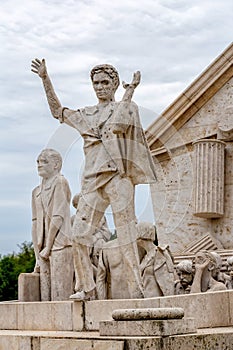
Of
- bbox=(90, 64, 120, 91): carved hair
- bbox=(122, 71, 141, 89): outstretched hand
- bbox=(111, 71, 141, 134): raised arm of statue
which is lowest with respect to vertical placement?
bbox=(111, 71, 141, 134): raised arm of statue

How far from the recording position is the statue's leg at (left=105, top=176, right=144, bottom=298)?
1120cm

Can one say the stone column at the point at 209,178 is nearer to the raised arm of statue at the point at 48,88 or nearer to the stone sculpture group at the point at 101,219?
the stone sculpture group at the point at 101,219

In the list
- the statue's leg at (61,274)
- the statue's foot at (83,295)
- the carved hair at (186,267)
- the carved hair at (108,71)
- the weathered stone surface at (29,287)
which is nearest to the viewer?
the statue's foot at (83,295)

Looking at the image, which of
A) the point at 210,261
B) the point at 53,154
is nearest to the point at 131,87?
the point at 53,154

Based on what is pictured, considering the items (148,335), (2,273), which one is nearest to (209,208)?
(148,335)

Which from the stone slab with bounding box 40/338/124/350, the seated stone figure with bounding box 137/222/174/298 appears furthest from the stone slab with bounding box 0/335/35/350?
the seated stone figure with bounding box 137/222/174/298

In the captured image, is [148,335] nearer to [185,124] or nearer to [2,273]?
[185,124]

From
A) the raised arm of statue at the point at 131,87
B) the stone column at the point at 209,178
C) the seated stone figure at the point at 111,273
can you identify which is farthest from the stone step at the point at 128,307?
the stone column at the point at 209,178

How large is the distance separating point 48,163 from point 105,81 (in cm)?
200

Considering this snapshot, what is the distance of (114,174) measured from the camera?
11.3m

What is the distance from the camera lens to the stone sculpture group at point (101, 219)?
11242 millimetres

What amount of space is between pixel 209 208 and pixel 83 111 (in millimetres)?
6317

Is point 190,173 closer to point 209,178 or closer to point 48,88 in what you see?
point 209,178

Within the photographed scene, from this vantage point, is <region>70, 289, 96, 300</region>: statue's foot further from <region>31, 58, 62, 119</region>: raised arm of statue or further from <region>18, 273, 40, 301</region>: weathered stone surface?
<region>31, 58, 62, 119</region>: raised arm of statue
